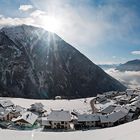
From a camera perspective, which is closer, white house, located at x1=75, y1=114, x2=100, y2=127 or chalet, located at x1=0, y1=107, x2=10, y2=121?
white house, located at x1=75, y1=114, x2=100, y2=127

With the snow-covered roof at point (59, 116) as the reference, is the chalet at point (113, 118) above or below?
below

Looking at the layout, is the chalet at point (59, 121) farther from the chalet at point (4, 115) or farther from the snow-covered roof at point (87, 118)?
the chalet at point (4, 115)

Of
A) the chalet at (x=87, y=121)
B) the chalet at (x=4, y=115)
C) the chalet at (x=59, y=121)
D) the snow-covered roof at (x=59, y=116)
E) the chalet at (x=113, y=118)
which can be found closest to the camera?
the chalet at (x=59, y=121)

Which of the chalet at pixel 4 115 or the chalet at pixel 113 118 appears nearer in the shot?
the chalet at pixel 113 118

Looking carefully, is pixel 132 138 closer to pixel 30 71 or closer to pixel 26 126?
pixel 26 126

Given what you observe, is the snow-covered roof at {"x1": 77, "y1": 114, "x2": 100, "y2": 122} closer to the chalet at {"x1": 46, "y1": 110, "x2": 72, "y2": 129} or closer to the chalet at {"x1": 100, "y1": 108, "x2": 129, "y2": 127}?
the chalet at {"x1": 100, "y1": 108, "x2": 129, "y2": 127}

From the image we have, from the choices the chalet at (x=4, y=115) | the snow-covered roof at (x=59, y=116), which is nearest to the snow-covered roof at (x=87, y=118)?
the snow-covered roof at (x=59, y=116)

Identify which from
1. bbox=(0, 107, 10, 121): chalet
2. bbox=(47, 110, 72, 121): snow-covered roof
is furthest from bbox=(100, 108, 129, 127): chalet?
bbox=(0, 107, 10, 121): chalet

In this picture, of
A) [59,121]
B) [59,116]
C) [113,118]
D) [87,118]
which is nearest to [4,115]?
[59,116]

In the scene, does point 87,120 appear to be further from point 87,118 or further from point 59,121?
point 59,121
